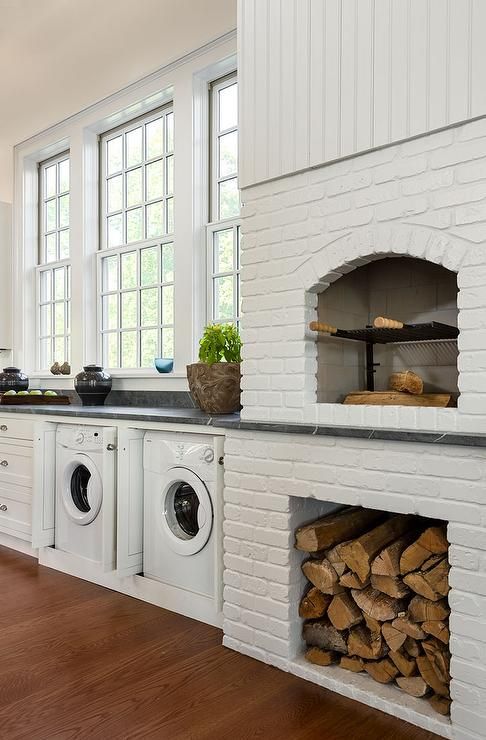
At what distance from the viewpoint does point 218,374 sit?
2.88m

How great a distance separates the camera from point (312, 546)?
7.26ft

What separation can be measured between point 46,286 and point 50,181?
928 millimetres

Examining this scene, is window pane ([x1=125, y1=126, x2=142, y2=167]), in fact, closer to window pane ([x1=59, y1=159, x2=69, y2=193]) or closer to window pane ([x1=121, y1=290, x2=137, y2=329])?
window pane ([x1=59, y1=159, x2=69, y2=193])

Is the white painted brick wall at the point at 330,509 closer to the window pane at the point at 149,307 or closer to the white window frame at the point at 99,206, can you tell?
the white window frame at the point at 99,206

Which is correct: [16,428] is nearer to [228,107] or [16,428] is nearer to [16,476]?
[16,476]

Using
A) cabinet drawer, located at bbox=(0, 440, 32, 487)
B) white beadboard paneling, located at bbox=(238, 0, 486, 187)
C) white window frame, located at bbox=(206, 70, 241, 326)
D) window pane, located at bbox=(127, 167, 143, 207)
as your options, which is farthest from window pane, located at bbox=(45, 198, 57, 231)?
white beadboard paneling, located at bbox=(238, 0, 486, 187)

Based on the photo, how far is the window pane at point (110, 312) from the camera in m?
4.63

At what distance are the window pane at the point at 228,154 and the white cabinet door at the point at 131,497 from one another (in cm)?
188

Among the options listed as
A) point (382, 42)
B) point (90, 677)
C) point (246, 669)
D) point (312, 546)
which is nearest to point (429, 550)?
point (312, 546)

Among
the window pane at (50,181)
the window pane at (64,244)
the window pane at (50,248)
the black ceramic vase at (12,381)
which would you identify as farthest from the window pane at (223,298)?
the window pane at (50,181)

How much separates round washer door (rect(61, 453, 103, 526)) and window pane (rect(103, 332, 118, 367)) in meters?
1.38

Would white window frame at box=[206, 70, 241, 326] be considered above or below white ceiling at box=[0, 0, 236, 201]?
below

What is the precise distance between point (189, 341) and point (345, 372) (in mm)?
1436

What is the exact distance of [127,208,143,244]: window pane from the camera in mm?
4453
